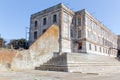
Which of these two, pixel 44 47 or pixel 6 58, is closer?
pixel 6 58

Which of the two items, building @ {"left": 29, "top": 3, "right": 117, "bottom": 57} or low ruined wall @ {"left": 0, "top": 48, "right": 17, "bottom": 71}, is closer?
low ruined wall @ {"left": 0, "top": 48, "right": 17, "bottom": 71}

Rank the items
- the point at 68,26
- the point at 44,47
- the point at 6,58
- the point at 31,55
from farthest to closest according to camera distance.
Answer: the point at 68,26, the point at 44,47, the point at 31,55, the point at 6,58

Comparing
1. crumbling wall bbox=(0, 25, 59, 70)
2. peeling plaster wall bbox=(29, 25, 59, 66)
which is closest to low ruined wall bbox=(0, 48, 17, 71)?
crumbling wall bbox=(0, 25, 59, 70)

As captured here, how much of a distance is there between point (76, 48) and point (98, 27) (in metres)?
12.3

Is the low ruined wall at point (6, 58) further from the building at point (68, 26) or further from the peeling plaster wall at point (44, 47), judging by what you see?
the building at point (68, 26)

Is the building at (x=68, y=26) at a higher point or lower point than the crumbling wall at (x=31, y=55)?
higher

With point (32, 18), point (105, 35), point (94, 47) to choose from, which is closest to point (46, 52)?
point (32, 18)

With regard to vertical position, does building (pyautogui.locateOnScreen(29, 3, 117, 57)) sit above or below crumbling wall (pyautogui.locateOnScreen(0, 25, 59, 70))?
above

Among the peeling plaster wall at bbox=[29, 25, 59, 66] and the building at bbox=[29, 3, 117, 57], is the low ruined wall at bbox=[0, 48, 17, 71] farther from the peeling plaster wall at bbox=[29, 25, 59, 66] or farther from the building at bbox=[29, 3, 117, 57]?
the building at bbox=[29, 3, 117, 57]

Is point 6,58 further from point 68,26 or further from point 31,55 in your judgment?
point 68,26

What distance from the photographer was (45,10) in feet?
110

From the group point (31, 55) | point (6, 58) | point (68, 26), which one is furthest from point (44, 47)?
point (68, 26)

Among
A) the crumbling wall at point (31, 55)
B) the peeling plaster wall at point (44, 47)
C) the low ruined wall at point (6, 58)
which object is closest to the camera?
the low ruined wall at point (6, 58)

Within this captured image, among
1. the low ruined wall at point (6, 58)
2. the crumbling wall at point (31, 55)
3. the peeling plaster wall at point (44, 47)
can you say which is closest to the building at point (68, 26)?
the peeling plaster wall at point (44, 47)
